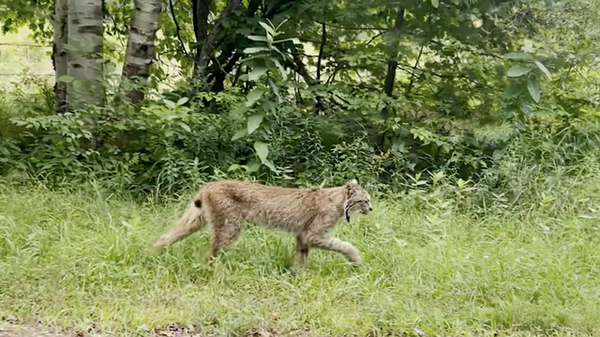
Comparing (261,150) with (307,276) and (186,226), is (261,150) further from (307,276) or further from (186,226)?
(307,276)

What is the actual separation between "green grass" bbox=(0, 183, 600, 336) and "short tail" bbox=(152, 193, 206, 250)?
0.12m

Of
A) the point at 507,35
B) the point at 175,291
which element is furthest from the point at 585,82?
the point at 175,291

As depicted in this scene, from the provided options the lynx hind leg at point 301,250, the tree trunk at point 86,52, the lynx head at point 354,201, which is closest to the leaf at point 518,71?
the lynx head at point 354,201

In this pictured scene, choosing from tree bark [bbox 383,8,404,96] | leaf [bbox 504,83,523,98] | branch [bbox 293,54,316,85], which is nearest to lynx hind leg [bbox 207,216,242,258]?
tree bark [bbox 383,8,404,96]

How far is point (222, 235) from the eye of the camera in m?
6.50

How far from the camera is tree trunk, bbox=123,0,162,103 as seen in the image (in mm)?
9047

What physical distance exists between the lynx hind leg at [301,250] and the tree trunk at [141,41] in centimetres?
344

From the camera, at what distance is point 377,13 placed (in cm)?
921

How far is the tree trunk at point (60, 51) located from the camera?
9812 mm

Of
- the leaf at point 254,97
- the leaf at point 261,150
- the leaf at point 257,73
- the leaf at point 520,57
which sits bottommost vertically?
the leaf at point 261,150

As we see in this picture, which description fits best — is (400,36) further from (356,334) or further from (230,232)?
(356,334)

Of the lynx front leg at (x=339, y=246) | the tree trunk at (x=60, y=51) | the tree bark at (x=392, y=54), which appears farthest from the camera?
the tree trunk at (x=60, y=51)

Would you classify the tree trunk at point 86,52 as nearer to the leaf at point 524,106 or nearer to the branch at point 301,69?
the branch at point 301,69

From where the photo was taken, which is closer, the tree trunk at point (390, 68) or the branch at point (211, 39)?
the tree trunk at point (390, 68)
